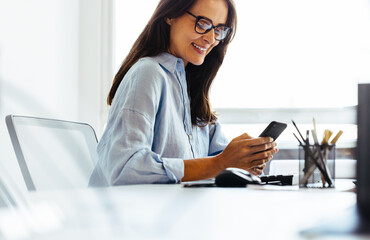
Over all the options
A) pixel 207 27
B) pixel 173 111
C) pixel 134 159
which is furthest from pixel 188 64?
pixel 134 159

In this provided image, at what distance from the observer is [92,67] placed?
3420 mm

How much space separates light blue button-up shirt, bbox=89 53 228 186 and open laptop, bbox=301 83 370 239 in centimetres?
60

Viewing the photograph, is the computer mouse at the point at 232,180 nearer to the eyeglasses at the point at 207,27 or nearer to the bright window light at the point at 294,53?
the eyeglasses at the point at 207,27

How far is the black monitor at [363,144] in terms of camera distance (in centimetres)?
61

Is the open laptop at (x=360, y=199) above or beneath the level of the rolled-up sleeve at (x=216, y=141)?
above

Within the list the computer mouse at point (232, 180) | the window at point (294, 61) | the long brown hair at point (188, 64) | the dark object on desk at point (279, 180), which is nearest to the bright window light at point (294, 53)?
the window at point (294, 61)

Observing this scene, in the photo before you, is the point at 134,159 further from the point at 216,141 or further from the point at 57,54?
the point at 57,54

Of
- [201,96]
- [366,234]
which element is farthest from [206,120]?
[366,234]

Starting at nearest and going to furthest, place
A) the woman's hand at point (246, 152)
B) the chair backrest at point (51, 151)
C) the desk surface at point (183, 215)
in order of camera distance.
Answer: the desk surface at point (183, 215) → the chair backrest at point (51, 151) → the woman's hand at point (246, 152)

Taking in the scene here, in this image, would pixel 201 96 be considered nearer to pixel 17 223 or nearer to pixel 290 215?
pixel 290 215

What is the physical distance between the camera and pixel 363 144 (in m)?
0.64

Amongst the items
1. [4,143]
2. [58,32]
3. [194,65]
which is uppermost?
[58,32]

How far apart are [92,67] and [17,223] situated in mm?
3109

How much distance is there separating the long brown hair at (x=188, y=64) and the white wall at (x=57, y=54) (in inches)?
23.4
